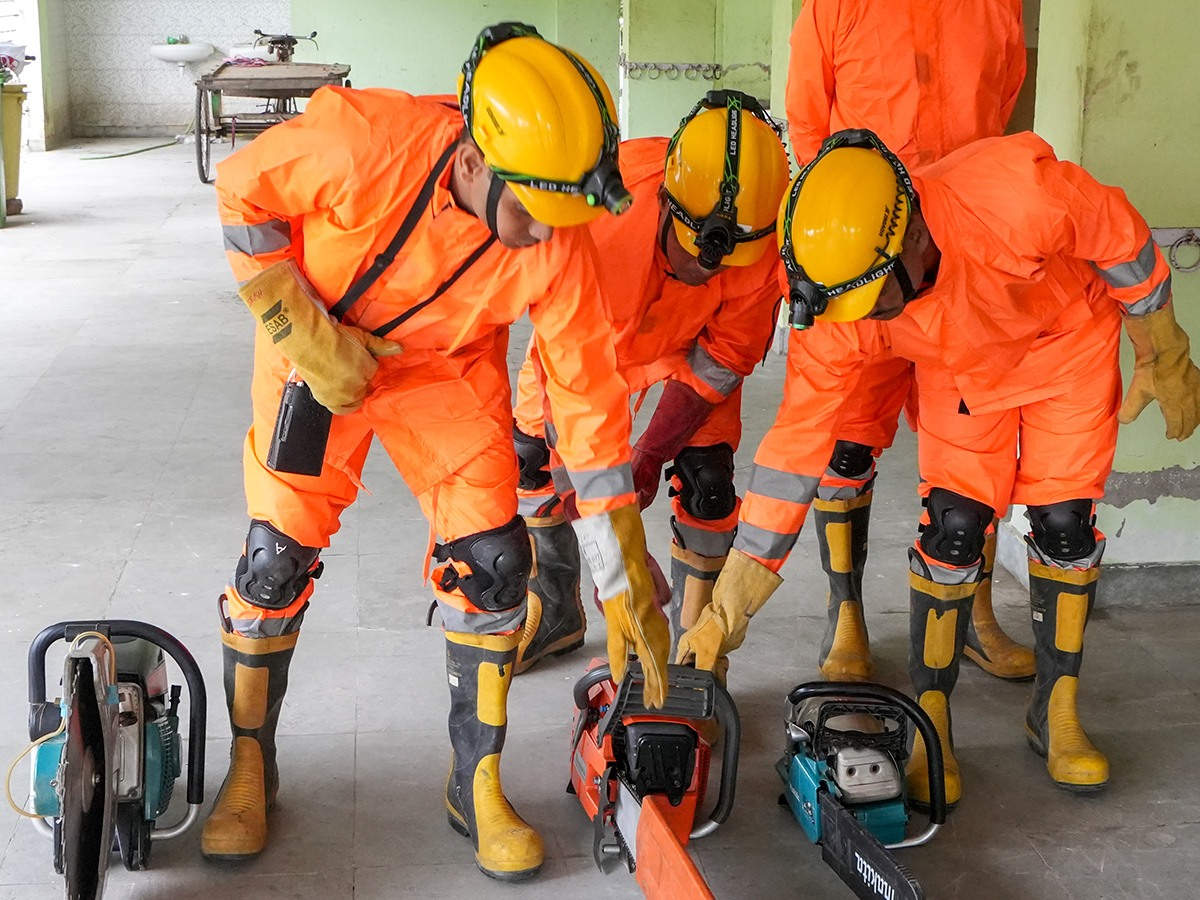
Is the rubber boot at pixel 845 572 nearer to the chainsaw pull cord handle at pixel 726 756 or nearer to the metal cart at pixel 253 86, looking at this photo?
the chainsaw pull cord handle at pixel 726 756

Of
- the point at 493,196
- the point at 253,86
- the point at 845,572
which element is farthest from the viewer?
the point at 253,86

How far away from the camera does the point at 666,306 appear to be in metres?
3.01

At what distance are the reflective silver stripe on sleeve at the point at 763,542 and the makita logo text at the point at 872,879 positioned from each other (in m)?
0.64

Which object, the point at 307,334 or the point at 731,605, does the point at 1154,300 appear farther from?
the point at 307,334

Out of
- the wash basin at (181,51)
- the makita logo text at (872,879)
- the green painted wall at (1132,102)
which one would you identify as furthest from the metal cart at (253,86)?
the makita logo text at (872,879)

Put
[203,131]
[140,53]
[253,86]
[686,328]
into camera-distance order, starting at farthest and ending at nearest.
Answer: [140,53] → [203,131] → [253,86] → [686,328]

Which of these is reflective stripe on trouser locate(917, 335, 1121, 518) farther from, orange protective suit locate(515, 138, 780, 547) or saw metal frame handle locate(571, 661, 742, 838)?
saw metal frame handle locate(571, 661, 742, 838)

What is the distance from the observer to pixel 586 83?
2.15 metres

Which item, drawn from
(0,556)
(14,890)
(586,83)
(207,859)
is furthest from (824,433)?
(0,556)

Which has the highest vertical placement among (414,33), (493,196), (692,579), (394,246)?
(414,33)

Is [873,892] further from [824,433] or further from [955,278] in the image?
[955,278]

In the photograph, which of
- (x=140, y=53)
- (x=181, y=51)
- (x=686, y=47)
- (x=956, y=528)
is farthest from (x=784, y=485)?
(x=140, y=53)

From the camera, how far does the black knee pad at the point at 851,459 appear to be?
3475 millimetres

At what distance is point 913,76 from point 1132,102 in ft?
2.35
